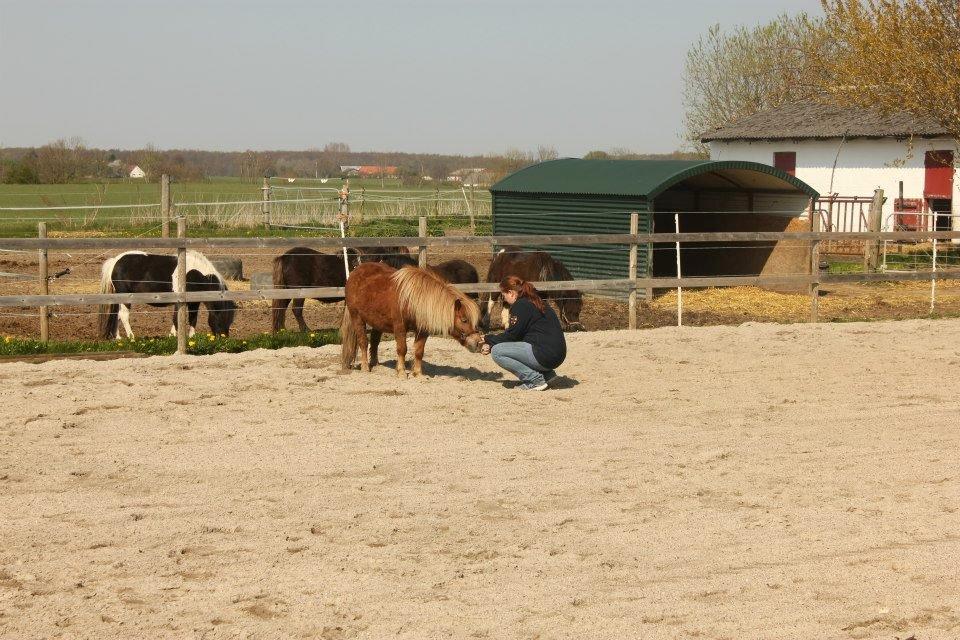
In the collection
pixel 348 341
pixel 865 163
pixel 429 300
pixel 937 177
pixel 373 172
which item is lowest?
pixel 348 341

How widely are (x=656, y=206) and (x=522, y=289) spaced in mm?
12817

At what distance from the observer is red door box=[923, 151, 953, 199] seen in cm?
2697

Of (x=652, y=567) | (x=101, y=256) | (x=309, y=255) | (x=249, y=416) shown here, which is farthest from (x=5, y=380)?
(x=101, y=256)

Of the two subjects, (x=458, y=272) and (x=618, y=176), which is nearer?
(x=458, y=272)

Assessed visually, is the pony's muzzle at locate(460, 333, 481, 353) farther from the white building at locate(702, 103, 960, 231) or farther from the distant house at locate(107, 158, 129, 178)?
the distant house at locate(107, 158, 129, 178)

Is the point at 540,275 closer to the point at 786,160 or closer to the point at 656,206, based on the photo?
the point at 656,206

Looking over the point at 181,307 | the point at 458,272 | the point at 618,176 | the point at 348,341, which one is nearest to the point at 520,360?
the point at 348,341

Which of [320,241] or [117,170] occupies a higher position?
[117,170]

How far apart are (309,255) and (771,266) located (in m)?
8.76

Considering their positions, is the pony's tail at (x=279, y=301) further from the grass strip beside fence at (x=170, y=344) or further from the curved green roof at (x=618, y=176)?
Answer: the curved green roof at (x=618, y=176)

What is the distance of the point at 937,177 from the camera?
2731 cm

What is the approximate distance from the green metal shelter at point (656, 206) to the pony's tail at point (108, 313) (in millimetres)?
7584

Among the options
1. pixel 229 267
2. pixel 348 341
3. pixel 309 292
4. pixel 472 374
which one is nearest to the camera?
pixel 348 341

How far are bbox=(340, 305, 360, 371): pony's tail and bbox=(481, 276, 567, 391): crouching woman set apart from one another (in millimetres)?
1379
